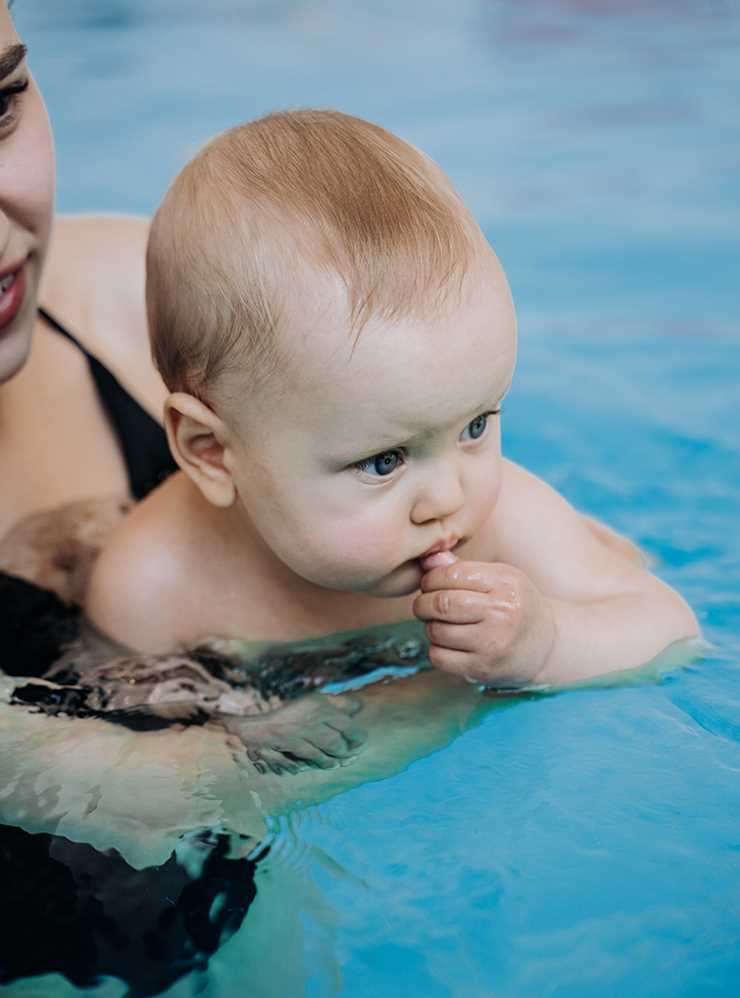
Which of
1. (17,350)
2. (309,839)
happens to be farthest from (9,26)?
A: (309,839)

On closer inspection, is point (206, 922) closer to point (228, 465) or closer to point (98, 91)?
point (228, 465)

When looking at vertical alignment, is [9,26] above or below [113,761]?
above

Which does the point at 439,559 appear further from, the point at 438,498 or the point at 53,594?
the point at 53,594

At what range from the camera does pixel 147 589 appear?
1896 mm

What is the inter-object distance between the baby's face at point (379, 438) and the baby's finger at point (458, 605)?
0.06 metres

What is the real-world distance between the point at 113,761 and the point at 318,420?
448 mm

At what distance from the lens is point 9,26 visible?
1745mm

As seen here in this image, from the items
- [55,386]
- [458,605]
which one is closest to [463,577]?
[458,605]

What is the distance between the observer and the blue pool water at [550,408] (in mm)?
1451

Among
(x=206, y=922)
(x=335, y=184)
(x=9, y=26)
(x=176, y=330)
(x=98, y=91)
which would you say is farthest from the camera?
(x=98, y=91)

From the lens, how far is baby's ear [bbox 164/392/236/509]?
168 cm

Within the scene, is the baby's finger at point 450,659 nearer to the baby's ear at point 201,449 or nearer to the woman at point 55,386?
the baby's ear at point 201,449

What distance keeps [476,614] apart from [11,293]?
0.73 meters

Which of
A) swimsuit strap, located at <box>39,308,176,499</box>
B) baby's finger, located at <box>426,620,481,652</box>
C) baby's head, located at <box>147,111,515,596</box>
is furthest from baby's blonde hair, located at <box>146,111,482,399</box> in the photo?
swimsuit strap, located at <box>39,308,176,499</box>
